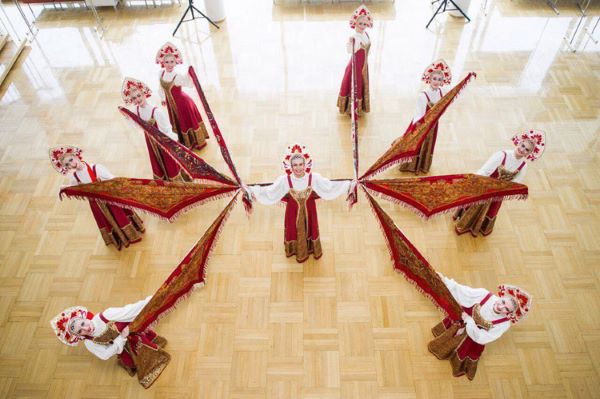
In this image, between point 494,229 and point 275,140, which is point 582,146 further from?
point 275,140

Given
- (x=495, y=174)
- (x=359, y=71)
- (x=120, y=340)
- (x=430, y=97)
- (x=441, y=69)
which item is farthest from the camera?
(x=359, y=71)

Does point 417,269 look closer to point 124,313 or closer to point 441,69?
point 441,69

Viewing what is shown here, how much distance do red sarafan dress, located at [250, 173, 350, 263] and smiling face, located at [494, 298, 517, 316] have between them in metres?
1.47

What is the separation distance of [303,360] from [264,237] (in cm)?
133

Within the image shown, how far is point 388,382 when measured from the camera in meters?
3.62

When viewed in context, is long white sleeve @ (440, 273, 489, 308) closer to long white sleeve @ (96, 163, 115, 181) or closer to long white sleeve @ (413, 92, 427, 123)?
long white sleeve @ (413, 92, 427, 123)

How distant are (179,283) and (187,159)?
111 cm

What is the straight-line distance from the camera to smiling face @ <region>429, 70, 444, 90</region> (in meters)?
4.34

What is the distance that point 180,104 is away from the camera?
4945 millimetres

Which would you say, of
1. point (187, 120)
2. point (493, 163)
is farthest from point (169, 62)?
point (493, 163)

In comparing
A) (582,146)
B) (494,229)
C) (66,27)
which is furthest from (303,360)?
(66,27)

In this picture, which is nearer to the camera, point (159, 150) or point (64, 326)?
point (64, 326)

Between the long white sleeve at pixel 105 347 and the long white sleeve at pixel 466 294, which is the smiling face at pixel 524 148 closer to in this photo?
the long white sleeve at pixel 466 294

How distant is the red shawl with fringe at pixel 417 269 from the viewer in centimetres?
330
